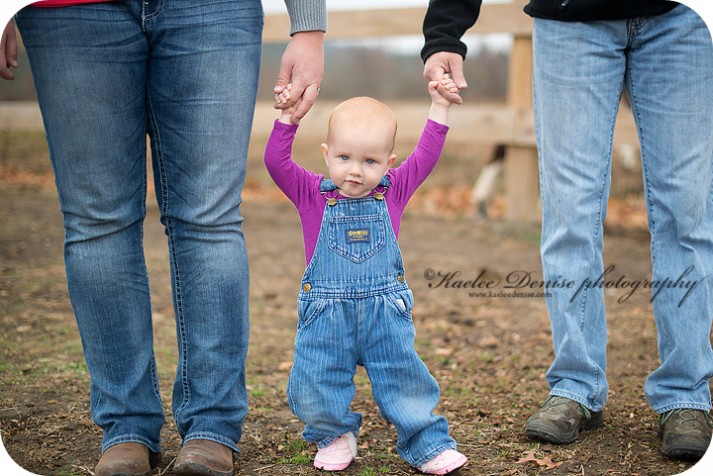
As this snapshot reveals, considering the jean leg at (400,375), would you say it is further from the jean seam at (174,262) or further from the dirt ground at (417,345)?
the jean seam at (174,262)

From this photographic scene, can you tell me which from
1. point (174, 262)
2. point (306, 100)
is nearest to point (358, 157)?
point (306, 100)

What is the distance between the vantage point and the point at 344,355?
2.18m

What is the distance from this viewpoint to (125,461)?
2.08 metres

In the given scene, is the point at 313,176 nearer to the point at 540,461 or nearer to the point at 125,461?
the point at 125,461

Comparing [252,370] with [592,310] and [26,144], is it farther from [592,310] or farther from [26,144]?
[26,144]

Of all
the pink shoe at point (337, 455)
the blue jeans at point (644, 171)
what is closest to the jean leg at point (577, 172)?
the blue jeans at point (644, 171)

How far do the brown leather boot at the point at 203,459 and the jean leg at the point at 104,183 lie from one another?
166 mm

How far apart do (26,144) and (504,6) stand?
645 cm

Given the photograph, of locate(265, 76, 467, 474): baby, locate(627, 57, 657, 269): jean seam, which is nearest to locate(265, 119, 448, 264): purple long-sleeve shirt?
locate(265, 76, 467, 474): baby

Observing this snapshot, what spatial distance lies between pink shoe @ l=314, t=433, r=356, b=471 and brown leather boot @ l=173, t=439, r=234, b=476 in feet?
0.85

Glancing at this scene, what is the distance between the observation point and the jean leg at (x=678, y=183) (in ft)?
7.53

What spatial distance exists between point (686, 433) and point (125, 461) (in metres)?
1.58

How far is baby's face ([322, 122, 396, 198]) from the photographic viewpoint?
2.14 m

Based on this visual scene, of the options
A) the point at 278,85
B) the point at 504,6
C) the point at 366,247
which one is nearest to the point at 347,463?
the point at 366,247
